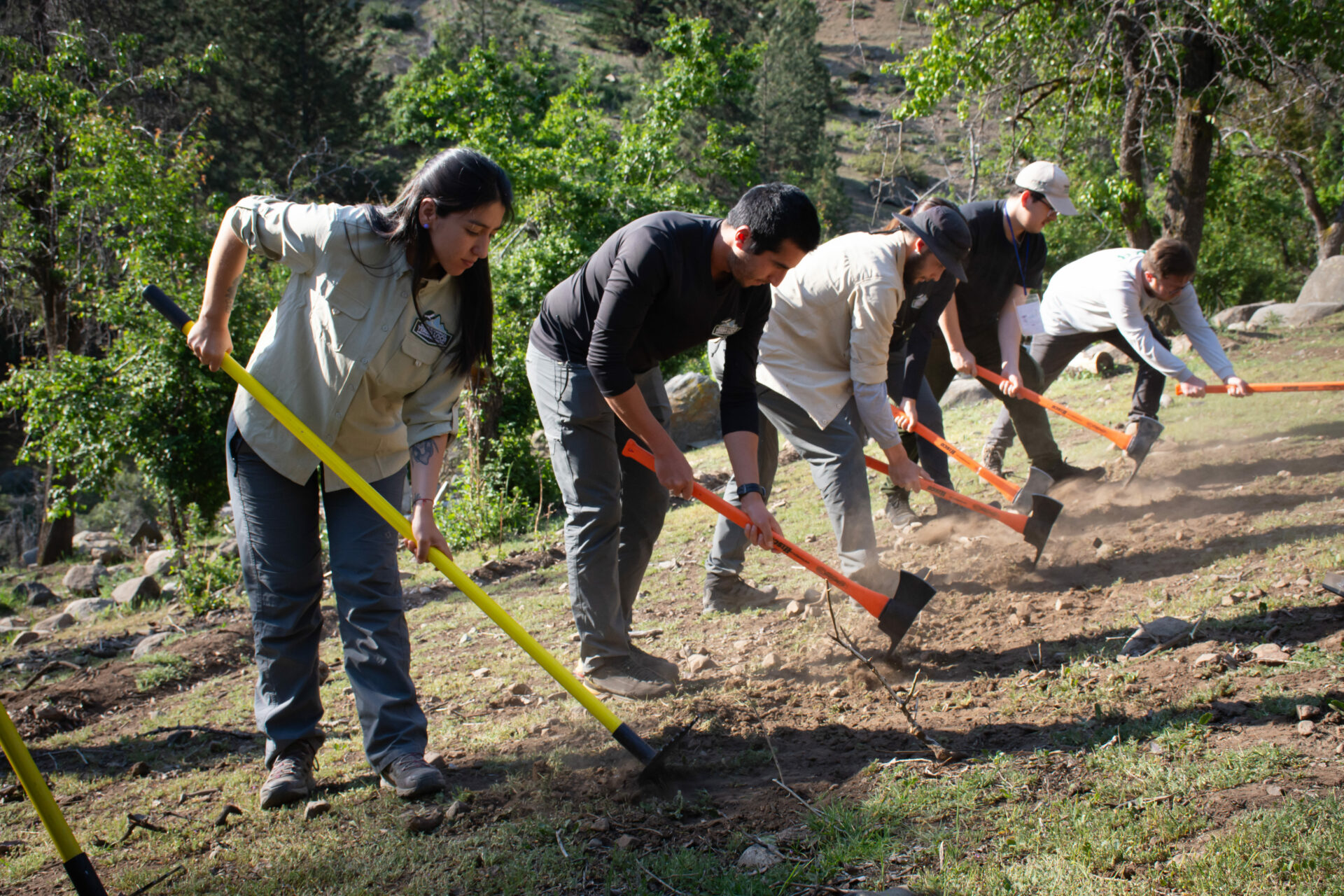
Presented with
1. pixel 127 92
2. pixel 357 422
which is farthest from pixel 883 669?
pixel 127 92

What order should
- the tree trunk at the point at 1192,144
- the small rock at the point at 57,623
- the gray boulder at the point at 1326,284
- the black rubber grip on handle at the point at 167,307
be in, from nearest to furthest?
the black rubber grip on handle at the point at 167,307
the small rock at the point at 57,623
the tree trunk at the point at 1192,144
the gray boulder at the point at 1326,284

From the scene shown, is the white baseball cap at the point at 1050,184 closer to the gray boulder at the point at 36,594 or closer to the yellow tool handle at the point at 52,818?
the yellow tool handle at the point at 52,818

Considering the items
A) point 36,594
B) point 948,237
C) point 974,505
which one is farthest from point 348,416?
point 36,594

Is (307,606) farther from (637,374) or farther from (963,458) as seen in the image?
(963,458)

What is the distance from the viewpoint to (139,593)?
812 cm

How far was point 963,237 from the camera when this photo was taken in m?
4.00

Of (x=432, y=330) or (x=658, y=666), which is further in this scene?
(x=658, y=666)

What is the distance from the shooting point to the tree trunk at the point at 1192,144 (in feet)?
31.3

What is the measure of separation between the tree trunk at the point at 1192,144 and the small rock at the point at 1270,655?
26.5ft

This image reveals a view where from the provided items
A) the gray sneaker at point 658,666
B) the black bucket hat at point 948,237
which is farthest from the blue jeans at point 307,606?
the black bucket hat at point 948,237

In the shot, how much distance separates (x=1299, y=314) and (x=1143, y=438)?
26.8 ft

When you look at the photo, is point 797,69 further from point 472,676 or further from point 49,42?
point 472,676

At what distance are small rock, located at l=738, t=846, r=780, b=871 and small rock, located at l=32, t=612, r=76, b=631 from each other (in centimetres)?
758

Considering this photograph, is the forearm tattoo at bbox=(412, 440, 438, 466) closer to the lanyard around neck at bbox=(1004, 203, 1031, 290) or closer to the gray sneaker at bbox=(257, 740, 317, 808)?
the gray sneaker at bbox=(257, 740, 317, 808)
